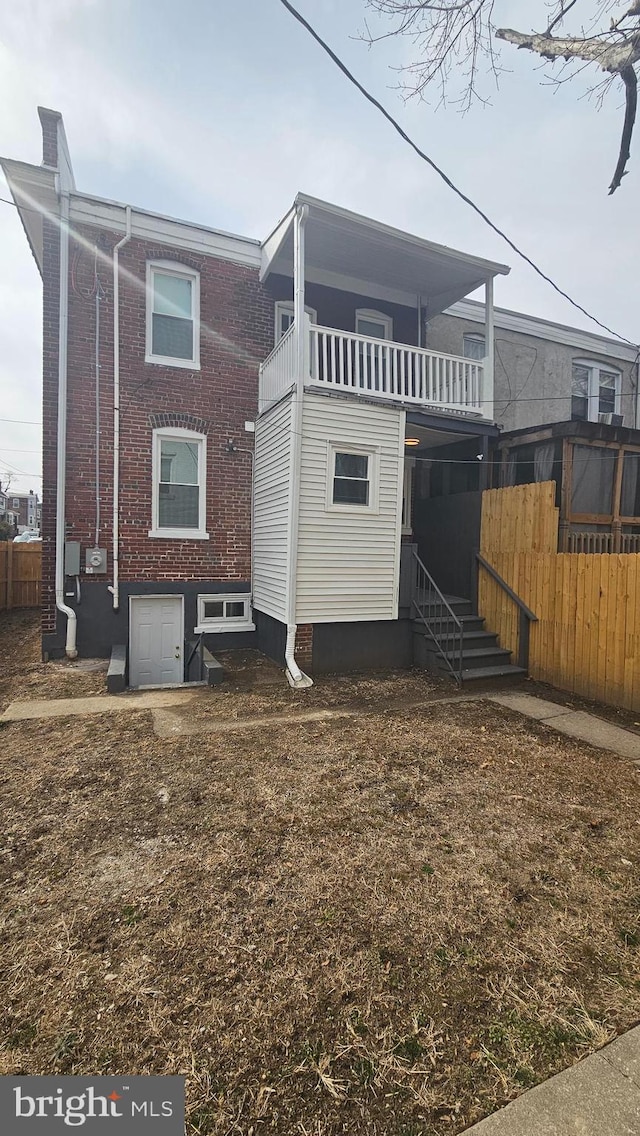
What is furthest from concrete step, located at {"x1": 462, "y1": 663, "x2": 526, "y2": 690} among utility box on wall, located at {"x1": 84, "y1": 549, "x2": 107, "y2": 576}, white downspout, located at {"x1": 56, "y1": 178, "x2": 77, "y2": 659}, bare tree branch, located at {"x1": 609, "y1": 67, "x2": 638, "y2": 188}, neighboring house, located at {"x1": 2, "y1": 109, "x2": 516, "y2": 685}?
white downspout, located at {"x1": 56, "y1": 178, "x2": 77, "y2": 659}

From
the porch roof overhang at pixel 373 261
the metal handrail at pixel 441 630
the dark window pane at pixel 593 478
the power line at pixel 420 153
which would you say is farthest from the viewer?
the dark window pane at pixel 593 478

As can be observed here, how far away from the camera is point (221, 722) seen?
5.54 metres

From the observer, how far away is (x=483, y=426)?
8.75 m

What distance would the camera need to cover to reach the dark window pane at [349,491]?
7789 mm

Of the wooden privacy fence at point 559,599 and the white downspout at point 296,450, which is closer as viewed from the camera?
the wooden privacy fence at point 559,599

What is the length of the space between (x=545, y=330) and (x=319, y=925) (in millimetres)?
14738

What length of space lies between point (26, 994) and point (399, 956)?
1.60 metres

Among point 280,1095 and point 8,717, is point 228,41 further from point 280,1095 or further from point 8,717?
point 280,1095

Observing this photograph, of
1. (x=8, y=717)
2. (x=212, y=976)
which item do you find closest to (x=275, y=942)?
(x=212, y=976)

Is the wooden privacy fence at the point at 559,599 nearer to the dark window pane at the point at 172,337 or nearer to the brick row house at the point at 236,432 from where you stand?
the brick row house at the point at 236,432

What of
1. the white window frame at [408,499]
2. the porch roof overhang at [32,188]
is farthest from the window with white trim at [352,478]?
the porch roof overhang at [32,188]

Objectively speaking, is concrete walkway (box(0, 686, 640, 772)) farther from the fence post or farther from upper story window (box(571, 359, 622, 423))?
upper story window (box(571, 359, 622, 423))

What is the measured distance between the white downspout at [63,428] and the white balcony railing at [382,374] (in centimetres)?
337

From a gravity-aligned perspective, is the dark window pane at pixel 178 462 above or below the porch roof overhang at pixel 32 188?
below
